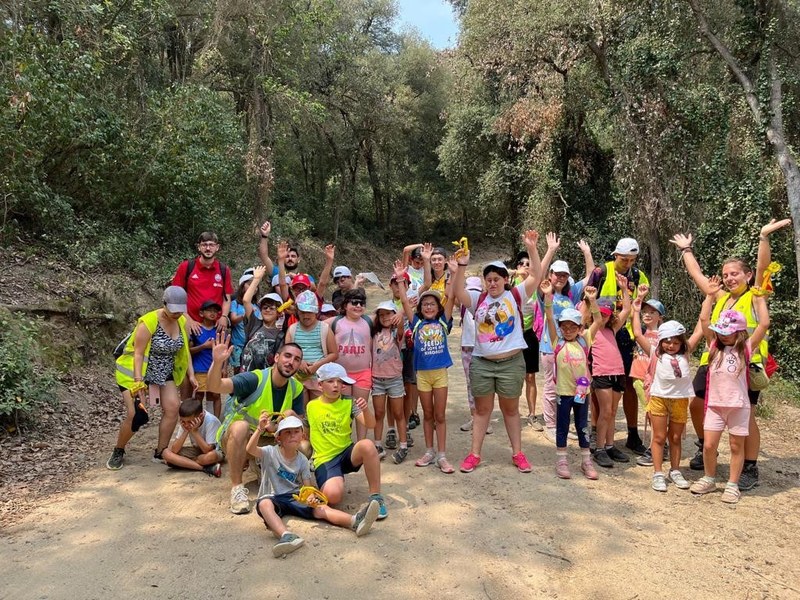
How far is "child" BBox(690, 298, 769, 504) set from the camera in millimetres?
4531

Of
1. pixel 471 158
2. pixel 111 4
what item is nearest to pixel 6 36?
pixel 111 4

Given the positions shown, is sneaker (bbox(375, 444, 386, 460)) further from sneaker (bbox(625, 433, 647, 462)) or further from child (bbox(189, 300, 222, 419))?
sneaker (bbox(625, 433, 647, 462))

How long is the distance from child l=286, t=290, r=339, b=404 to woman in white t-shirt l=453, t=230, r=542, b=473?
1.28 m

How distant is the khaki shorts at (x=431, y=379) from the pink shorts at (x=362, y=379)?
0.47m

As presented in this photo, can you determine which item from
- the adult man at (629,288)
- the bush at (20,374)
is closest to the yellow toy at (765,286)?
the adult man at (629,288)

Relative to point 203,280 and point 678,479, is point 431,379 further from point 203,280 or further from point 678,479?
point 203,280

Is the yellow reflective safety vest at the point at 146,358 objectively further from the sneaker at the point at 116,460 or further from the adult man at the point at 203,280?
the sneaker at the point at 116,460

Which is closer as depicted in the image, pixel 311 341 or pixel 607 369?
pixel 311 341

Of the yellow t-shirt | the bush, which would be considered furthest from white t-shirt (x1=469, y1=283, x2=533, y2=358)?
the bush

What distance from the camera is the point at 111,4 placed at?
952cm

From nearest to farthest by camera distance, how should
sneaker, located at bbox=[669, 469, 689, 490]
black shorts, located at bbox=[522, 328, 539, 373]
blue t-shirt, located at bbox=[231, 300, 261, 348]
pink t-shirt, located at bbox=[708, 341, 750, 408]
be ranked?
pink t-shirt, located at bbox=[708, 341, 750, 408], sneaker, located at bbox=[669, 469, 689, 490], blue t-shirt, located at bbox=[231, 300, 261, 348], black shorts, located at bbox=[522, 328, 539, 373]

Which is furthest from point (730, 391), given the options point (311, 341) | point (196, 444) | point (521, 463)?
point (196, 444)

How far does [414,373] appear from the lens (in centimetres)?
565

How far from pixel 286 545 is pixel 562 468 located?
265cm
